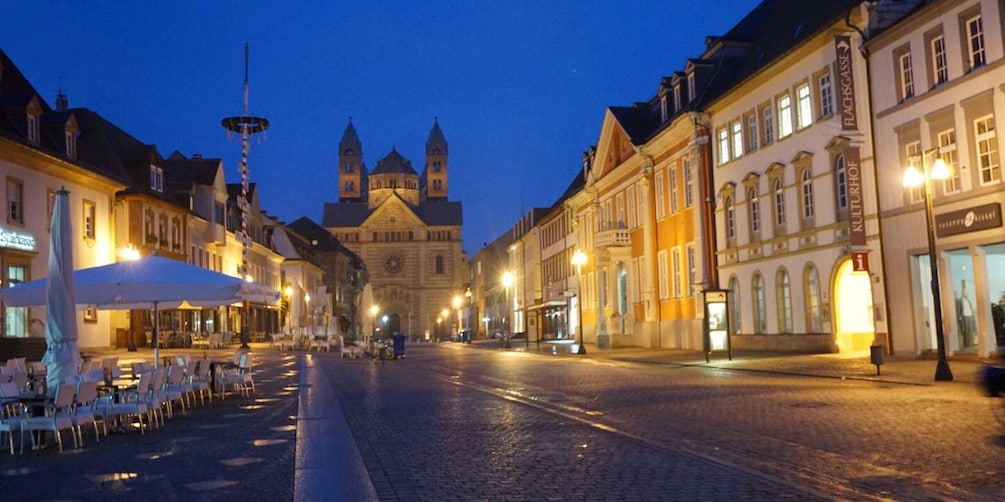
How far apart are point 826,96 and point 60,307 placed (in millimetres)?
24723

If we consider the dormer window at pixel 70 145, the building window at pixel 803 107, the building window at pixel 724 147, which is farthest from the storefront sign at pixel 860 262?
the dormer window at pixel 70 145

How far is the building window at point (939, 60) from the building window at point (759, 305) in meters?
12.0

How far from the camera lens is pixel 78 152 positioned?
42.4 meters

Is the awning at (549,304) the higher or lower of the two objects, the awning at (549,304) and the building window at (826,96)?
the lower

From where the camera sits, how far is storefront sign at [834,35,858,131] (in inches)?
1100

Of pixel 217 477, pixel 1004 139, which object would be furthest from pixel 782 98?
pixel 217 477

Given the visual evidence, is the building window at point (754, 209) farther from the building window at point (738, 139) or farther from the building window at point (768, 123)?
the building window at point (768, 123)

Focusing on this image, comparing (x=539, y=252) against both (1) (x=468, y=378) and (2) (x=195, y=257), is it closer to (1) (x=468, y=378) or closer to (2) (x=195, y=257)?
(2) (x=195, y=257)

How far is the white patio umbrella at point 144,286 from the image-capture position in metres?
16.6

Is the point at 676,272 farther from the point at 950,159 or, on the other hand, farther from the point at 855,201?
the point at 950,159

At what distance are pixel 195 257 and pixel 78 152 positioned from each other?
1299cm

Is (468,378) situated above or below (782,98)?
below

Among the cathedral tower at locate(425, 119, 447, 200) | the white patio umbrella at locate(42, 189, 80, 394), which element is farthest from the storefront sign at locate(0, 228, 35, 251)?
the cathedral tower at locate(425, 119, 447, 200)

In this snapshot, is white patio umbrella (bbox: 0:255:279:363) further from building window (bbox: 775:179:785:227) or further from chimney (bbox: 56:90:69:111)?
chimney (bbox: 56:90:69:111)
